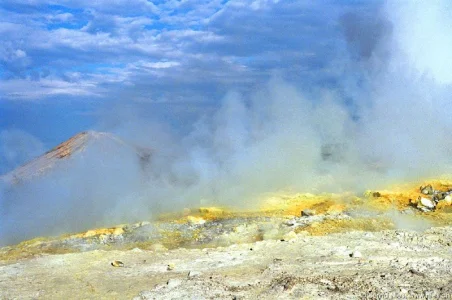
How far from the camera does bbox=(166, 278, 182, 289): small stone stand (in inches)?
175

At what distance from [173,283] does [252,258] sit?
1008 mm

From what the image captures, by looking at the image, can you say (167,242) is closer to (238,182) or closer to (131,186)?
(131,186)

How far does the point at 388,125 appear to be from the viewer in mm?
11969

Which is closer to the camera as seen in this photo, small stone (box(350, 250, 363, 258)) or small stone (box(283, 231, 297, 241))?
small stone (box(350, 250, 363, 258))

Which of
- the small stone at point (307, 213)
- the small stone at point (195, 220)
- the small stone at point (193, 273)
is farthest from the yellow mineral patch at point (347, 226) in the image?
the small stone at point (193, 273)

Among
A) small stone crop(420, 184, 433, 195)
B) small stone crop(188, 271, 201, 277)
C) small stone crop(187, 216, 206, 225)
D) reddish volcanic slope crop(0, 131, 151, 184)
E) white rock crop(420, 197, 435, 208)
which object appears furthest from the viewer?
reddish volcanic slope crop(0, 131, 151, 184)

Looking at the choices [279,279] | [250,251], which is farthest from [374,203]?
[279,279]

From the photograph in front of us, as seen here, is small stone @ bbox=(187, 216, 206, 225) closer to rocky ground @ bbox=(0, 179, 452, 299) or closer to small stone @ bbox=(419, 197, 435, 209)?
rocky ground @ bbox=(0, 179, 452, 299)

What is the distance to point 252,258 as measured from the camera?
201 inches

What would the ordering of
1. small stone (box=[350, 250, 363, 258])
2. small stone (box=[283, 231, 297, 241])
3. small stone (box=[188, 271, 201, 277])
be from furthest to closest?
small stone (box=[283, 231, 297, 241]) < small stone (box=[350, 250, 363, 258]) < small stone (box=[188, 271, 201, 277])

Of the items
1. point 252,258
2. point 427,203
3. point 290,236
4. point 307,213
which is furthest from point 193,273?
point 427,203

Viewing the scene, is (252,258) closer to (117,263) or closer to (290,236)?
(290,236)

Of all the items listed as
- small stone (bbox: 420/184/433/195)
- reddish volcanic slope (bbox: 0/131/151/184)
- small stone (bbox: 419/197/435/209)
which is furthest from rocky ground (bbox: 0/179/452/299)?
reddish volcanic slope (bbox: 0/131/151/184)

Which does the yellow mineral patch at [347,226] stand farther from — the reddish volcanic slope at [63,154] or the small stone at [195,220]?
the reddish volcanic slope at [63,154]
